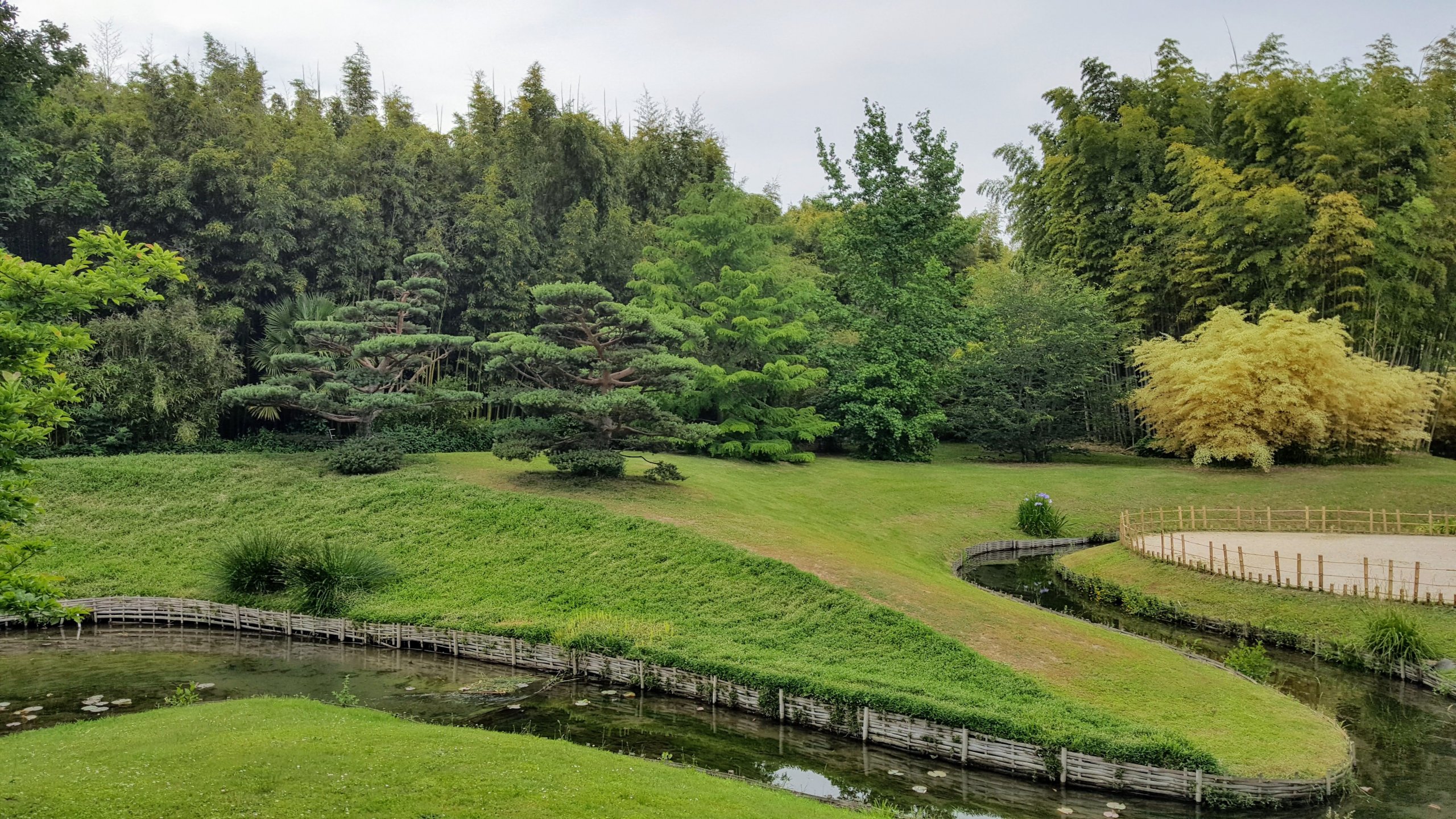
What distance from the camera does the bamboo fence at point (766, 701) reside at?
905 cm

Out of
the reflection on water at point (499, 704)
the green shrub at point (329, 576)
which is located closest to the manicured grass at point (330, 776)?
the reflection on water at point (499, 704)

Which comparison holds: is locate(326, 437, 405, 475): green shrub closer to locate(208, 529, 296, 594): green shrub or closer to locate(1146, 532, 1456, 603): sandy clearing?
locate(208, 529, 296, 594): green shrub

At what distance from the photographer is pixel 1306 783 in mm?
8938

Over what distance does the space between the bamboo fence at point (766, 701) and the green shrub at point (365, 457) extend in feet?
19.8

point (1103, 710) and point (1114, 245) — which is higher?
point (1114, 245)

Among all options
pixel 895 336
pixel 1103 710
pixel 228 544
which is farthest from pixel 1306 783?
pixel 895 336

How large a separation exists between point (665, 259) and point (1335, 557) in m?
20.6

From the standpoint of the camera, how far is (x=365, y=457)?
21.3 metres

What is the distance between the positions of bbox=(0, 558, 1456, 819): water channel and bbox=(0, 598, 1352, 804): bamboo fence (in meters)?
0.15

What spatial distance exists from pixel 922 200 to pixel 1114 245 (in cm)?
851

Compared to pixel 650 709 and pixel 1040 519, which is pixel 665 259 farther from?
pixel 650 709

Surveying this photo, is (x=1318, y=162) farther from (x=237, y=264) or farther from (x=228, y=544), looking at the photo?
(x=237, y=264)

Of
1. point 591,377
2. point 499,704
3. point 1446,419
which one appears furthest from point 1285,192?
point 499,704

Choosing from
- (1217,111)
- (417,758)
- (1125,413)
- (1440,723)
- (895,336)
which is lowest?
(1440,723)
